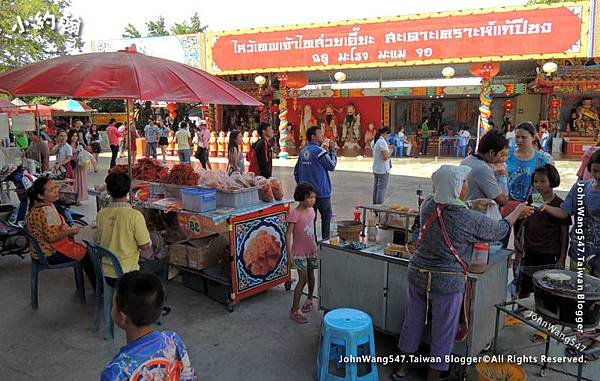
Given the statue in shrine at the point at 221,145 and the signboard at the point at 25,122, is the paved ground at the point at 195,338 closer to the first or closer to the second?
the signboard at the point at 25,122

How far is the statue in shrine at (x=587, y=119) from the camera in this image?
18.3m

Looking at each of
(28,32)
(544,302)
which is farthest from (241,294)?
(28,32)

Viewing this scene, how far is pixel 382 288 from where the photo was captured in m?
3.68

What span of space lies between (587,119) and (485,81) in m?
5.91

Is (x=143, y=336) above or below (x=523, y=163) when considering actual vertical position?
below

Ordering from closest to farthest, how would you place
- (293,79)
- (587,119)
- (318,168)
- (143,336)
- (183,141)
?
1. (143,336)
2. (318,168)
3. (183,141)
4. (293,79)
5. (587,119)

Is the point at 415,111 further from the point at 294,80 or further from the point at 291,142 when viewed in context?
the point at 294,80

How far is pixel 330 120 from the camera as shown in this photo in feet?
69.1

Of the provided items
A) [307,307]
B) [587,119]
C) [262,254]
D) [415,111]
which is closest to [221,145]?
[415,111]

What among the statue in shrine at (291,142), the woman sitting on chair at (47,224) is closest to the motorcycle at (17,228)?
the woman sitting on chair at (47,224)

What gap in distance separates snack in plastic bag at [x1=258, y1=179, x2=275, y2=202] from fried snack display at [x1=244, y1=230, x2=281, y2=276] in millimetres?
408

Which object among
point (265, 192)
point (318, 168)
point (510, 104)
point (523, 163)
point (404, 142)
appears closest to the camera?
point (523, 163)

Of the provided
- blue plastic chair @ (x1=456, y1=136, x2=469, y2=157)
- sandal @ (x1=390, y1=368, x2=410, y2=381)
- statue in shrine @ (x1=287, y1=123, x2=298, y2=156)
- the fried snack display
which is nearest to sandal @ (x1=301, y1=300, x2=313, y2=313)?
the fried snack display

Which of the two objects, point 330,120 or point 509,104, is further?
point 330,120
